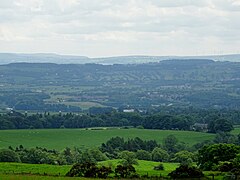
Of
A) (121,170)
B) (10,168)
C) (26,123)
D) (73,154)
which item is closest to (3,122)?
(26,123)

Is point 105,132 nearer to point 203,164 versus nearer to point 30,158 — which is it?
point 30,158

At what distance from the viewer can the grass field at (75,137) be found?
396 ft

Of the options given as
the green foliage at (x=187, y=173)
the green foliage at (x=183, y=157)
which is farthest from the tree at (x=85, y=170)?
the green foliage at (x=183, y=157)

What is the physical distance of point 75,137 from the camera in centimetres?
13175

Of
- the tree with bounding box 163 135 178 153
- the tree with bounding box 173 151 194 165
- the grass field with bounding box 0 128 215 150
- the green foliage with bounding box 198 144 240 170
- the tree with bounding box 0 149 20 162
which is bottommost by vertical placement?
the grass field with bounding box 0 128 215 150

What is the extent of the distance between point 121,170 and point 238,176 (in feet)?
35.1

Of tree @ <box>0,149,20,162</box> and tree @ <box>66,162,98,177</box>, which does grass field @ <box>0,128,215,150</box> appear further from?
tree @ <box>66,162,98,177</box>

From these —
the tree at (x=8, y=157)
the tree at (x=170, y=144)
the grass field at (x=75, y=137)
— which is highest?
the tree at (x=8, y=157)

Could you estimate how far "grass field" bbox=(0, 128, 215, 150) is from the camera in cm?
12056

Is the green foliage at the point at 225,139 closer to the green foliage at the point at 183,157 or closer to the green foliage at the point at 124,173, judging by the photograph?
the green foliage at the point at 183,157

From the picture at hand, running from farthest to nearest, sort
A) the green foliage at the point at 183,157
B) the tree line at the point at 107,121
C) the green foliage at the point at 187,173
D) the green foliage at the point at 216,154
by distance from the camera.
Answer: the tree line at the point at 107,121 → the green foliage at the point at 183,157 → the green foliage at the point at 216,154 → the green foliage at the point at 187,173

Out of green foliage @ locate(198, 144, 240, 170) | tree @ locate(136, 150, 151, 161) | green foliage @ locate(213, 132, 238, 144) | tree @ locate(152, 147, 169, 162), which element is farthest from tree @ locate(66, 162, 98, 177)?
green foliage @ locate(213, 132, 238, 144)

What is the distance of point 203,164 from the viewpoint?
204ft

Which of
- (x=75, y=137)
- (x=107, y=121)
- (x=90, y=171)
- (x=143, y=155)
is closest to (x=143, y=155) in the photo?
(x=143, y=155)
